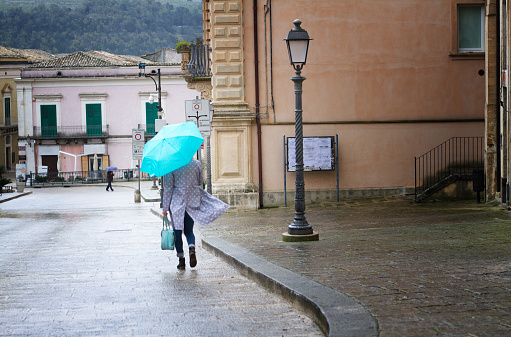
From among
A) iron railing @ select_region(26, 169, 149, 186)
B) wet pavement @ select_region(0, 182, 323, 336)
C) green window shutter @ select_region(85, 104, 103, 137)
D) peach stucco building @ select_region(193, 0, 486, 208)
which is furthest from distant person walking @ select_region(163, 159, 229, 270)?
green window shutter @ select_region(85, 104, 103, 137)

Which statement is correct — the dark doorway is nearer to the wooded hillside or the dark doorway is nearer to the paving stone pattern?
the paving stone pattern

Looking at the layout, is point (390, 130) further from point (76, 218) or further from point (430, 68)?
point (76, 218)

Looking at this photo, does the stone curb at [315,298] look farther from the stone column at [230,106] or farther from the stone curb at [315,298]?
the stone column at [230,106]

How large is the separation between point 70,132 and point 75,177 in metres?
4.23

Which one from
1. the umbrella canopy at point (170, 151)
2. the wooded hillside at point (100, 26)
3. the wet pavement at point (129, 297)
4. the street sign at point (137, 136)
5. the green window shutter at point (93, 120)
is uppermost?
the wooded hillside at point (100, 26)

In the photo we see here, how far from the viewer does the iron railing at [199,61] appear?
73.9 ft

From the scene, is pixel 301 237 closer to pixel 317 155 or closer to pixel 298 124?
pixel 298 124

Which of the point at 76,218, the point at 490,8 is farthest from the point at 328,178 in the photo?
the point at 76,218

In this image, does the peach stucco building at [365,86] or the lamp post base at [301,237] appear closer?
the lamp post base at [301,237]

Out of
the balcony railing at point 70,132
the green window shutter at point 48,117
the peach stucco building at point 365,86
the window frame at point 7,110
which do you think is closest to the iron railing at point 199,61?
the peach stucco building at point 365,86

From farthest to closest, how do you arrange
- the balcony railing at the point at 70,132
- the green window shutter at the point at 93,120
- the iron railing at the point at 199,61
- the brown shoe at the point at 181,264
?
the green window shutter at the point at 93,120
the balcony railing at the point at 70,132
the iron railing at the point at 199,61
the brown shoe at the point at 181,264

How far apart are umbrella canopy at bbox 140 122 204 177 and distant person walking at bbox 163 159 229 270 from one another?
0.95 ft

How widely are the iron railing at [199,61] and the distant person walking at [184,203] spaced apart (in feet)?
42.0

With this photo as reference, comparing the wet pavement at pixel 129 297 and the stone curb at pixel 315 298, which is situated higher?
the stone curb at pixel 315 298
